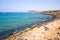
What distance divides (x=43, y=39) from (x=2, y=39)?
2.99 metres

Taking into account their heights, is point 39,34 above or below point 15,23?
above

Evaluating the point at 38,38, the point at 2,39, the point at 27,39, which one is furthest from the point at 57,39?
the point at 2,39

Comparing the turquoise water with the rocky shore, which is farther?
the turquoise water

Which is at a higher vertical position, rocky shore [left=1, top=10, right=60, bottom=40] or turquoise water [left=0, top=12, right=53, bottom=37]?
rocky shore [left=1, top=10, right=60, bottom=40]

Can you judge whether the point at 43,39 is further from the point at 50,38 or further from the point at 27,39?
the point at 27,39

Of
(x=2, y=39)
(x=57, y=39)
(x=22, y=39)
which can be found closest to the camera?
(x=57, y=39)

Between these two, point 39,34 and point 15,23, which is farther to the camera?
point 15,23

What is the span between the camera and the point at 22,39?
729cm

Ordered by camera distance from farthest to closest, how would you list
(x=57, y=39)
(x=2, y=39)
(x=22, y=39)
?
(x=2, y=39) → (x=22, y=39) → (x=57, y=39)

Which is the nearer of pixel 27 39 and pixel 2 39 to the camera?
pixel 27 39

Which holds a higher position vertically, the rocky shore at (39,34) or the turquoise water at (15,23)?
the rocky shore at (39,34)

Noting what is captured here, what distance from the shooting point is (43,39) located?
7.12 m

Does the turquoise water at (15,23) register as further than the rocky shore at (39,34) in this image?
Yes

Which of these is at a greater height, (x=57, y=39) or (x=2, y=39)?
(x=57, y=39)
